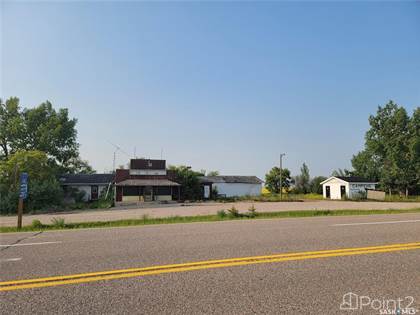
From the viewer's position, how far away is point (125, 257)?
Answer: 6.29m

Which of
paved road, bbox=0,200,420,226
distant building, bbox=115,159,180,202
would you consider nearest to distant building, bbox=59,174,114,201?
distant building, bbox=115,159,180,202

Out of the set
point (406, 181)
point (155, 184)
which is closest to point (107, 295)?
point (155, 184)

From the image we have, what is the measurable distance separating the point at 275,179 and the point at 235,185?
12569 mm

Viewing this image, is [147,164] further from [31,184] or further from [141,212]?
[141,212]

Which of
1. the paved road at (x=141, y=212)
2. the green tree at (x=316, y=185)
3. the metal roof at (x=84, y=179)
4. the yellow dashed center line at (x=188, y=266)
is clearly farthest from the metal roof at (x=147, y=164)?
the yellow dashed center line at (x=188, y=266)

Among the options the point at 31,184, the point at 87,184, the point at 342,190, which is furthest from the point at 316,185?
the point at 31,184

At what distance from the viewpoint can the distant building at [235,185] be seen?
54.7 meters

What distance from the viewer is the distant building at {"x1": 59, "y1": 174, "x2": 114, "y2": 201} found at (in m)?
46.8

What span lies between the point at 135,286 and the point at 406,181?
202 feet

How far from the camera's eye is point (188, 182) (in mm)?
46938

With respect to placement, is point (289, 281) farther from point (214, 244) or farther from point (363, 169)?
point (363, 169)

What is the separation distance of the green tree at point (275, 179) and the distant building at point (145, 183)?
26.9 m

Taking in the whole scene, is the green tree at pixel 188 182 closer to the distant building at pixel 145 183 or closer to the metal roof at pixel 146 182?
the distant building at pixel 145 183

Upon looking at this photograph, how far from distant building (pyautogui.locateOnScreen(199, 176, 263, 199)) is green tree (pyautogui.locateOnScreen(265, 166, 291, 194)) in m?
7.20
